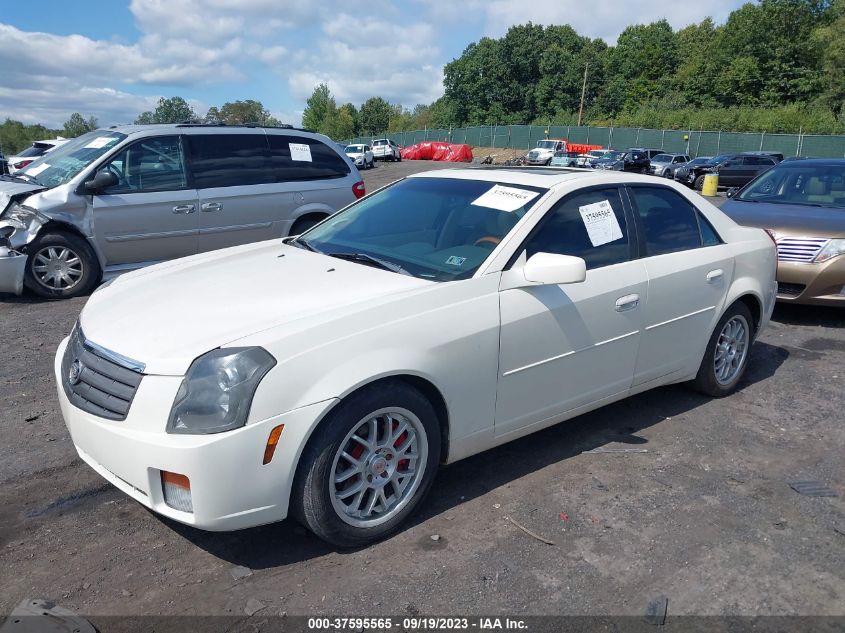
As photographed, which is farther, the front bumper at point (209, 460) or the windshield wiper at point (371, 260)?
the windshield wiper at point (371, 260)

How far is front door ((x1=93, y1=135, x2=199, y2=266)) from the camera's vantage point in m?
7.45

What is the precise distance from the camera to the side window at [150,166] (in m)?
7.54

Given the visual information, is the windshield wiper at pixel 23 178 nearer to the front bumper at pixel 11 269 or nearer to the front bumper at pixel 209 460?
the front bumper at pixel 11 269

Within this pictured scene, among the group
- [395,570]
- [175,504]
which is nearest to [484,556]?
[395,570]

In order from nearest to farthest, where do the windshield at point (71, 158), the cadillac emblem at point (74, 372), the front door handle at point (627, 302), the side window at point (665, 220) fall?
the cadillac emblem at point (74, 372) → the front door handle at point (627, 302) → the side window at point (665, 220) → the windshield at point (71, 158)

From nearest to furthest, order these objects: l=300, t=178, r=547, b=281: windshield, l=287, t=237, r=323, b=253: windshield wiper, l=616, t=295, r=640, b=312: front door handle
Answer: l=300, t=178, r=547, b=281: windshield → l=616, t=295, r=640, b=312: front door handle → l=287, t=237, r=323, b=253: windshield wiper

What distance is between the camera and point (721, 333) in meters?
4.89

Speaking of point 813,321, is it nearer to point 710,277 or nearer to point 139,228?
point 710,277

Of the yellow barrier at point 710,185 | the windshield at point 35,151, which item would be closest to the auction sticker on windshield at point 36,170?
the windshield at point 35,151

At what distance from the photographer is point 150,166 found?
25.1 feet

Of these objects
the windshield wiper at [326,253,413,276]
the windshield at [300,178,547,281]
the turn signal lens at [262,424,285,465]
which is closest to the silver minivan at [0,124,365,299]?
the windshield at [300,178,547,281]

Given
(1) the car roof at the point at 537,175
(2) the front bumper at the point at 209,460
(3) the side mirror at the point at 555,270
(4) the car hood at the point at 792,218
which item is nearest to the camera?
(2) the front bumper at the point at 209,460

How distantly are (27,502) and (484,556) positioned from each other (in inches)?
89.8

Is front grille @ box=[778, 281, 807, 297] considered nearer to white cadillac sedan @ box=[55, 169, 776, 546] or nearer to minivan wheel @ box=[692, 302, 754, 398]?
minivan wheel @ box=[692, 302, 754, 398]
